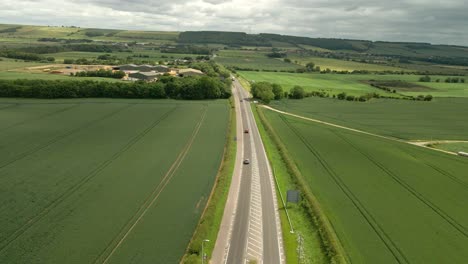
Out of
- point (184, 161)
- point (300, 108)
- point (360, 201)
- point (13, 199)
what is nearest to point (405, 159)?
point (360, 201)

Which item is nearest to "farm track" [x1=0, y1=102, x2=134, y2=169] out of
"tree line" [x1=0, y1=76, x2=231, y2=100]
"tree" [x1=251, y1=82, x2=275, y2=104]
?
"tree line" [x1=0, y1=76, x2=231, y2=100]

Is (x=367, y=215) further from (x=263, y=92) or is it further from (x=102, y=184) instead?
(x=263, y=92)

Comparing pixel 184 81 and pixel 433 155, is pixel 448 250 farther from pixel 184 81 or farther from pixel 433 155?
pixel 184 81

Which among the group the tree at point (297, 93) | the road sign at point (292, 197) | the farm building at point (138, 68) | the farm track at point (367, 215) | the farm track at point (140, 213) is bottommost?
the farm track at point (140, 213)

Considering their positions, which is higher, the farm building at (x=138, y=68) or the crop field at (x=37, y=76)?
the farm building at (x=138, y=68)

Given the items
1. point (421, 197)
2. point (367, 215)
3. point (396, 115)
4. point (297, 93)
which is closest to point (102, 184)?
point (367, 215)

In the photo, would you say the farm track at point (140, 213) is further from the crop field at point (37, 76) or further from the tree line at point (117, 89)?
the crop field at point (37, 76)

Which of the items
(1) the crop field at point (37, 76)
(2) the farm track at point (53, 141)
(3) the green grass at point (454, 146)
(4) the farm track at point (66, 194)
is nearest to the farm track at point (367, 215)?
(3) the green grass at point (454, 146)
